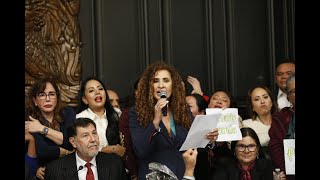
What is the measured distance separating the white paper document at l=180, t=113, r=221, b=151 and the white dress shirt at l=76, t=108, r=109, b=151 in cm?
110

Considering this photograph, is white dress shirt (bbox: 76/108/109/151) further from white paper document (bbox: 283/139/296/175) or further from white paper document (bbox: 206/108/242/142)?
white paper document (bbox: 283/139/296/175)

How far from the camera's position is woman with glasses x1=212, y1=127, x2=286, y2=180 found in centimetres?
610

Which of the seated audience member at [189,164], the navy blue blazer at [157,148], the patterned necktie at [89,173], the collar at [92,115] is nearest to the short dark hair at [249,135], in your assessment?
the navy blue blazer at [157,148]

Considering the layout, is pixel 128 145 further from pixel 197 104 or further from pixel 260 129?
pixel 260 129

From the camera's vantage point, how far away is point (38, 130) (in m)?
5.95

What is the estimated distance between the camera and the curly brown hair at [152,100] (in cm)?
567

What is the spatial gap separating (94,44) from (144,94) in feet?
9.84

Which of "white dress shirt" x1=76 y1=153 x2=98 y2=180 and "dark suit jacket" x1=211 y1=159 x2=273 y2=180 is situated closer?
"white dress shirt" x1=76 y1=153 x2=98 y2=180

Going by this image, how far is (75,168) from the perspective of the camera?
18.6ft

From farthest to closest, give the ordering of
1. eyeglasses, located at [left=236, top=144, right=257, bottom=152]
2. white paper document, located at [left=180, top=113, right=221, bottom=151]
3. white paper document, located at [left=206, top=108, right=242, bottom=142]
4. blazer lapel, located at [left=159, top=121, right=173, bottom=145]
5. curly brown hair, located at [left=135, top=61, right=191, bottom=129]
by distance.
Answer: eyeglasses, located at [left=236, top=144, right=257, bottom=152]
white paper document, located at [left=206, top=108, right=242, bottom=142]
curly brown hair, located at [left=135, top=61, right=191, bottom=129]
blazer lapel, located at [left=159, top=121, right=173, bottom=145]
white paper document, located at [left=180, top=113, right=221, bottom=151]

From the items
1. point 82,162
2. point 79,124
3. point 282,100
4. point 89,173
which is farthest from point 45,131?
point 282,100

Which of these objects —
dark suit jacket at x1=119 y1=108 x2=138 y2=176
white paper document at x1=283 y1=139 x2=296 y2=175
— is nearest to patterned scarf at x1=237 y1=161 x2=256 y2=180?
white paper document at x1=283 y1=139 x2=296 y2=175
